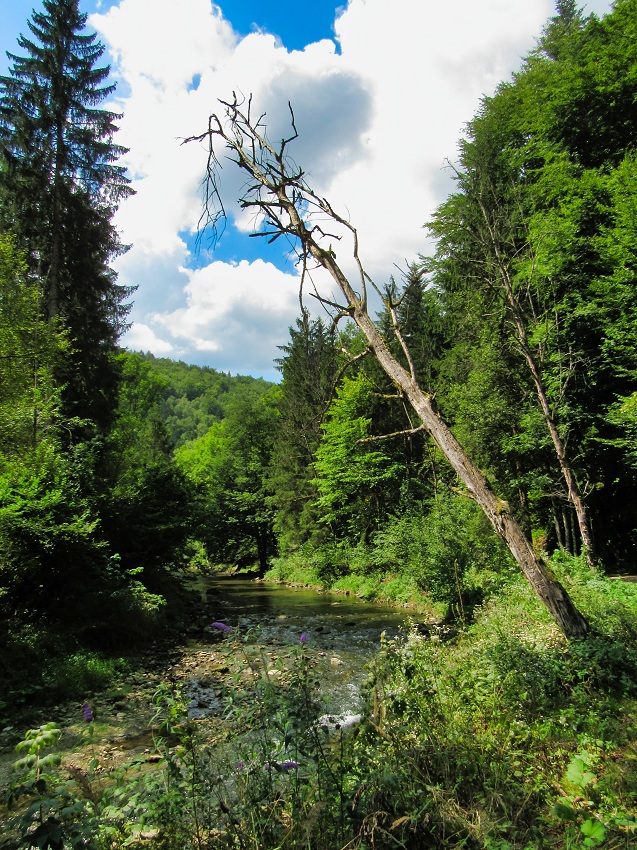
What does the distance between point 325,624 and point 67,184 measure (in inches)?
697

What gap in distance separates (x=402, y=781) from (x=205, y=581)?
31135mm

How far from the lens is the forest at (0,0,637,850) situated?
A: 2.78 meters

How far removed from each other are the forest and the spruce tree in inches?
3.4

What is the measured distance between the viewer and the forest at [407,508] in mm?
2777

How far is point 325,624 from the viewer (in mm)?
13977

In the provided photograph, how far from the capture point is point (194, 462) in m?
56.4

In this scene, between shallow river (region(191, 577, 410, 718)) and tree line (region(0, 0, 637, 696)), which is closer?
shallow river (region(191, 577, 410, 718))

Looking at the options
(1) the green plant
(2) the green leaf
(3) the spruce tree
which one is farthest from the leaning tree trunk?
(3) the spruce tree

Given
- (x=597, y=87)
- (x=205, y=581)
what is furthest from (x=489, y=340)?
(x=205, y=581)

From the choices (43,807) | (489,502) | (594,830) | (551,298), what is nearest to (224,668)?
(489,502)

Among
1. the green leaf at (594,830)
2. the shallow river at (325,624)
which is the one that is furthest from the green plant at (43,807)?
the green leaf at (594,830)

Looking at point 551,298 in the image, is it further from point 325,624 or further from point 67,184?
point 67,184

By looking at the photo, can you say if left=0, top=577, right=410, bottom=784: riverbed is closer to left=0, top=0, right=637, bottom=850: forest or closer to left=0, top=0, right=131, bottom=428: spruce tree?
left=0, top=0, right=637, bottom=850: forest

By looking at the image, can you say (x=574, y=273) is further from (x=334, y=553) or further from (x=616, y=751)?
(x=334, y=553)
